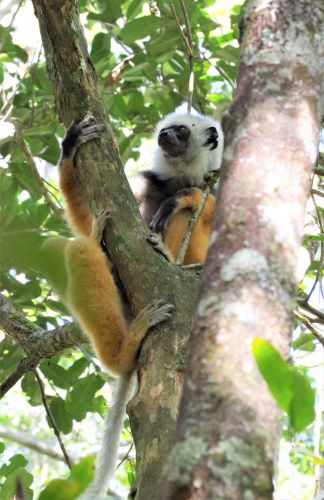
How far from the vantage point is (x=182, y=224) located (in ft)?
18.9

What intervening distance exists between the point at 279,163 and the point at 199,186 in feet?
15.4

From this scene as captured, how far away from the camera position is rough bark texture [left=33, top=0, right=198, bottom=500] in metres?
3.63

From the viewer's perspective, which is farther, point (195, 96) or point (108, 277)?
point (195, 96)

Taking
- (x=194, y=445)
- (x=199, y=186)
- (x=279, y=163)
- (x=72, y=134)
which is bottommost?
(x=194, y=445)

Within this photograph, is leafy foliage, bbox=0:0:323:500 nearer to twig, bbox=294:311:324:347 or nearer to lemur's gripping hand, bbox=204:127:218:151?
lemur's gripping hand, bbox=204:127:218:151

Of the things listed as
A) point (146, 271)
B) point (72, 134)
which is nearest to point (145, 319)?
point (146, 271)

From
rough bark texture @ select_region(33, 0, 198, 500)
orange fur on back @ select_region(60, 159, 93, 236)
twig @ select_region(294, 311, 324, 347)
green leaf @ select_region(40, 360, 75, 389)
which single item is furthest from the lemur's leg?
green leaf @ select_region(40, 360, 75, 389)

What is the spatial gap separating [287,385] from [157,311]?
7.16 feet

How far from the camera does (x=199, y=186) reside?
21.4ft

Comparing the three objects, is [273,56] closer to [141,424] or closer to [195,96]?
[141,424]

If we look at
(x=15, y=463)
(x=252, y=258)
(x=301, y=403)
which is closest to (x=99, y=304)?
(x=15, y=463)

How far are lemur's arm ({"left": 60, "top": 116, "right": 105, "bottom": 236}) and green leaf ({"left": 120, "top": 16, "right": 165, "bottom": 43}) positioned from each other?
139 centimetres

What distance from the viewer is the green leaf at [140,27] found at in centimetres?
560

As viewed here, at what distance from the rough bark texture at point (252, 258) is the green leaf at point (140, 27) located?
3597 mm
